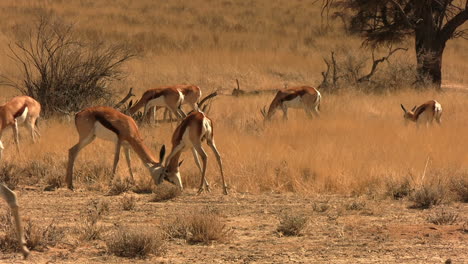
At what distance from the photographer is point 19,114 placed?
40.4ft

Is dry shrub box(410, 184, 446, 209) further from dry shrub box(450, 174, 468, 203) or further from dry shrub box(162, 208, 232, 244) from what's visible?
dry shrub box(162, 208, 232, 244)

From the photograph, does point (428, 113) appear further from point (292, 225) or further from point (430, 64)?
point (430, 64)

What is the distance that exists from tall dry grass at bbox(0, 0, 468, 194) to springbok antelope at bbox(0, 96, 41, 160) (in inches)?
12.7

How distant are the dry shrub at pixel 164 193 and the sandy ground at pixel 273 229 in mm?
102

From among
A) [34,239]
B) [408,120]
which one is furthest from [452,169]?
[34,239]

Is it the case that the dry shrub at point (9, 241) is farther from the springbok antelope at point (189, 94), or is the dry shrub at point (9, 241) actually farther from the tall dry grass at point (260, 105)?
the springbok antelope at point (189, 94)

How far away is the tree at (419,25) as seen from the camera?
24.0 metres

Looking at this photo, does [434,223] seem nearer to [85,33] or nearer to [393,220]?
[393,220]

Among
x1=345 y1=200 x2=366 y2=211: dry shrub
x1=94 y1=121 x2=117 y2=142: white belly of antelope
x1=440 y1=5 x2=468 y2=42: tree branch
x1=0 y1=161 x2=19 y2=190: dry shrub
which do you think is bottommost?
x1=0 y1=161 x2=19 y2=190: dry shrub

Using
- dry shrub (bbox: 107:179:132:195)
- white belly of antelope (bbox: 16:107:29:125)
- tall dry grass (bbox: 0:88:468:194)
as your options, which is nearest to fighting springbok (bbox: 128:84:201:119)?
tall dry grass (bbox: 0:88:468:194)

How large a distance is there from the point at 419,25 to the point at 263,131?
1234 cm

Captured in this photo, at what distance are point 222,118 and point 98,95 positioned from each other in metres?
2.73

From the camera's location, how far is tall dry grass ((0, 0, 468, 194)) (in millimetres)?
10461

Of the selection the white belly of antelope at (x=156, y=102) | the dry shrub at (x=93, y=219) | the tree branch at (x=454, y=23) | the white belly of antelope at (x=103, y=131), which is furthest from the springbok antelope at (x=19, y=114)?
the tree branch at (x=454, y=23)
